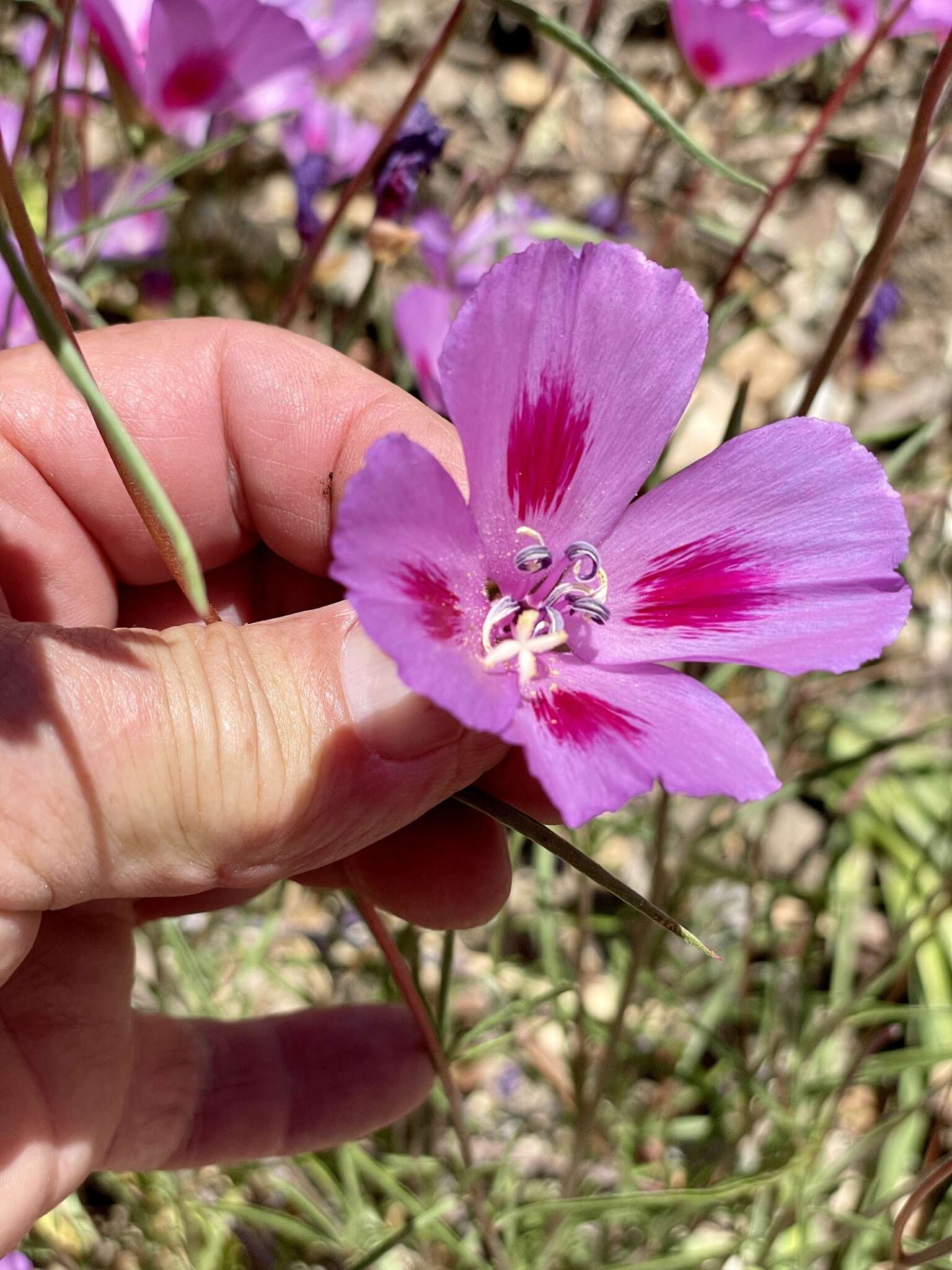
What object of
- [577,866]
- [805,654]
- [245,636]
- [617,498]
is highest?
[617,498]

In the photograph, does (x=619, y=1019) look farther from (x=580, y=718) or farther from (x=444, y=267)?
(x=444, y=267)

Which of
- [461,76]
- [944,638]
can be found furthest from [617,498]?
[461,76]

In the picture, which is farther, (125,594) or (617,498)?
(125,594)

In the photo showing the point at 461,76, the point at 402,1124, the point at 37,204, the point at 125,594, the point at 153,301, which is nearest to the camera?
the point at 125,594

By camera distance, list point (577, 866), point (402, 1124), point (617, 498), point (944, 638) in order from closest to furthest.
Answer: point (577, 866)
point (617, 498)
point (402, 1124)
point (944, 638)

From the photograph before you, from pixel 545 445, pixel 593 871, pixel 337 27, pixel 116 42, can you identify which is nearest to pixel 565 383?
pixel 545 445

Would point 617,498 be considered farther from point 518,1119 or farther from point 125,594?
point 518,1119
